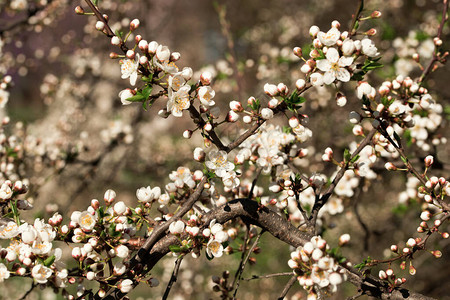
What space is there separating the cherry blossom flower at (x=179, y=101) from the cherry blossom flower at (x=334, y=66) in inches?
18.8

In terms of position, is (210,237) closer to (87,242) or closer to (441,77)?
(87,242)

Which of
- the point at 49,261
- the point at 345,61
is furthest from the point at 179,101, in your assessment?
the point at 49,261

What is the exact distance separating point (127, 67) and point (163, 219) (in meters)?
0.67

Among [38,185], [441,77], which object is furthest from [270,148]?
[441,77]

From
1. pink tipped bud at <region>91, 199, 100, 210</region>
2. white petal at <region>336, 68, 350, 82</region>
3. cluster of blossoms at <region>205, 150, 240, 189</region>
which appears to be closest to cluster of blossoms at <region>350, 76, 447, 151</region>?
white petal at <region>336, 68, 350, 82</region>

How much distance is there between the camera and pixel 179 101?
1.44m

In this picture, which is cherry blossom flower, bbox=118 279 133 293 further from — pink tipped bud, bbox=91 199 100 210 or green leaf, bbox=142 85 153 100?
green leaf, bbox=142 85 153 100

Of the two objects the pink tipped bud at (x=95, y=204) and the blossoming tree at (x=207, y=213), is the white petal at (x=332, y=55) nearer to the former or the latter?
the blossoming tree at (x=207, y=213)

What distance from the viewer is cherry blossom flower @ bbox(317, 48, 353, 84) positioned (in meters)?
1.42

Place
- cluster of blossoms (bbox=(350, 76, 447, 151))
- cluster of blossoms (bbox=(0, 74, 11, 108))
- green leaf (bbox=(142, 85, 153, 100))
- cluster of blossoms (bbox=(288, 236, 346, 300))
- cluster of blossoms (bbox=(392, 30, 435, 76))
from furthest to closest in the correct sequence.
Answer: cluster of blossoms (bbox=(392, 30, 435, 76)) → cluster of blossoms (bbox=(0, 74, 11, 108)) → cluster of blossoms (bbox=(350, 76, 447, 151)) → green leaf (bbox=(142, 85, 153, 100)) → cluster of blossoms (bbox=(288, 236, 346, 300))

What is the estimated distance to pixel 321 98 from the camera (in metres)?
4.52

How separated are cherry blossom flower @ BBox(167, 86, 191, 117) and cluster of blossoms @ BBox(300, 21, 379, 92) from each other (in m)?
0.45

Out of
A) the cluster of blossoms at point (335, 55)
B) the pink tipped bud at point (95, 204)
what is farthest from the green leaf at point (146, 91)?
the cluster of blossoms at point (335, 55)

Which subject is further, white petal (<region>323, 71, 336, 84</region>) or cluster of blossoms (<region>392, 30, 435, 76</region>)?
cluster of blossoms (<region>392, 30, 435, 76</region>)
